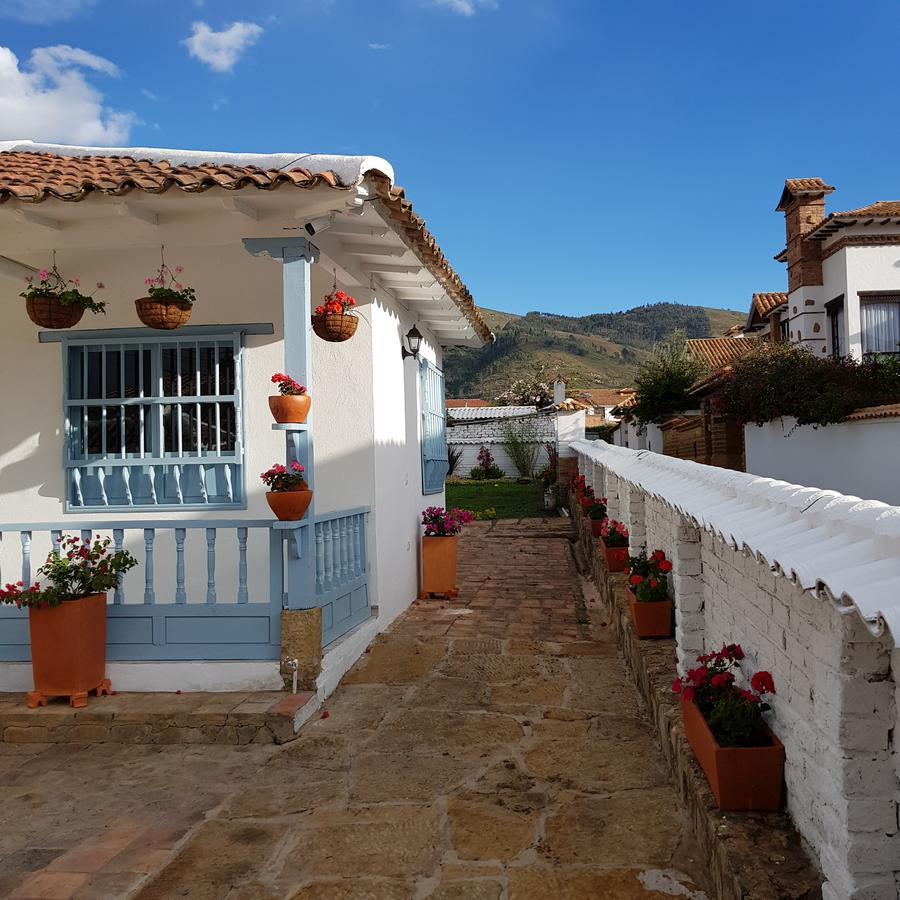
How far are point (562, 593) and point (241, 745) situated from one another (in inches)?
197

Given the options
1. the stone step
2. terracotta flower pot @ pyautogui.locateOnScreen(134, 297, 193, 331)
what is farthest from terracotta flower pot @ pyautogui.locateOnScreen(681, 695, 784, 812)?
terracotta flower pot @ pyautogui.locateOnScreen(134, 297, 193, 331)

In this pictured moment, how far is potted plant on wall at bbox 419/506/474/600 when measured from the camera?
27.6ft

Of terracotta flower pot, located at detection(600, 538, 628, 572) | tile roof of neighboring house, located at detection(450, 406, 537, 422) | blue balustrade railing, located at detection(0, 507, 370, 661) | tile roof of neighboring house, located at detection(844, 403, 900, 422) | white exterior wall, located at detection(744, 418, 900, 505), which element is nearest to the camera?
blue balustrade railing, located at detection(0, 507, 370, 661)

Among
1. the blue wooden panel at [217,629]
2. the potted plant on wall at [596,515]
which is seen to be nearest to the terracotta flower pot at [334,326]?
the blue wooden panel at [217,629]

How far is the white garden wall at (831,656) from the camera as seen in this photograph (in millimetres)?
1748

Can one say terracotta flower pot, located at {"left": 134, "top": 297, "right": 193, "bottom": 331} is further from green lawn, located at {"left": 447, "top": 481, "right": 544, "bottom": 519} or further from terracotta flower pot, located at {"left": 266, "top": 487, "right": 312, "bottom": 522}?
green lawn, located at {"left": 447, "top": 481, "right": 544, "bottom": 519}

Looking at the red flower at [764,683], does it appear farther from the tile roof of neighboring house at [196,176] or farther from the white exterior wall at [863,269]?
the white exterior wall at [863,269]

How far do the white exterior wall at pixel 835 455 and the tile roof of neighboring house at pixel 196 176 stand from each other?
5.53 metres

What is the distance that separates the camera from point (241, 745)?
14.4ft

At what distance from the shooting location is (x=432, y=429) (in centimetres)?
960

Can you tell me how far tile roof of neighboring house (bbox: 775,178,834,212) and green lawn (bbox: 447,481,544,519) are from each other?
9536 millimetres

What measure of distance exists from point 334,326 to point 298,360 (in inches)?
22.7

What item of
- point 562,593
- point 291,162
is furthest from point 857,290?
point 291,162

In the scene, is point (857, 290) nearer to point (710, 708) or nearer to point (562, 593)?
point (562, 593)
